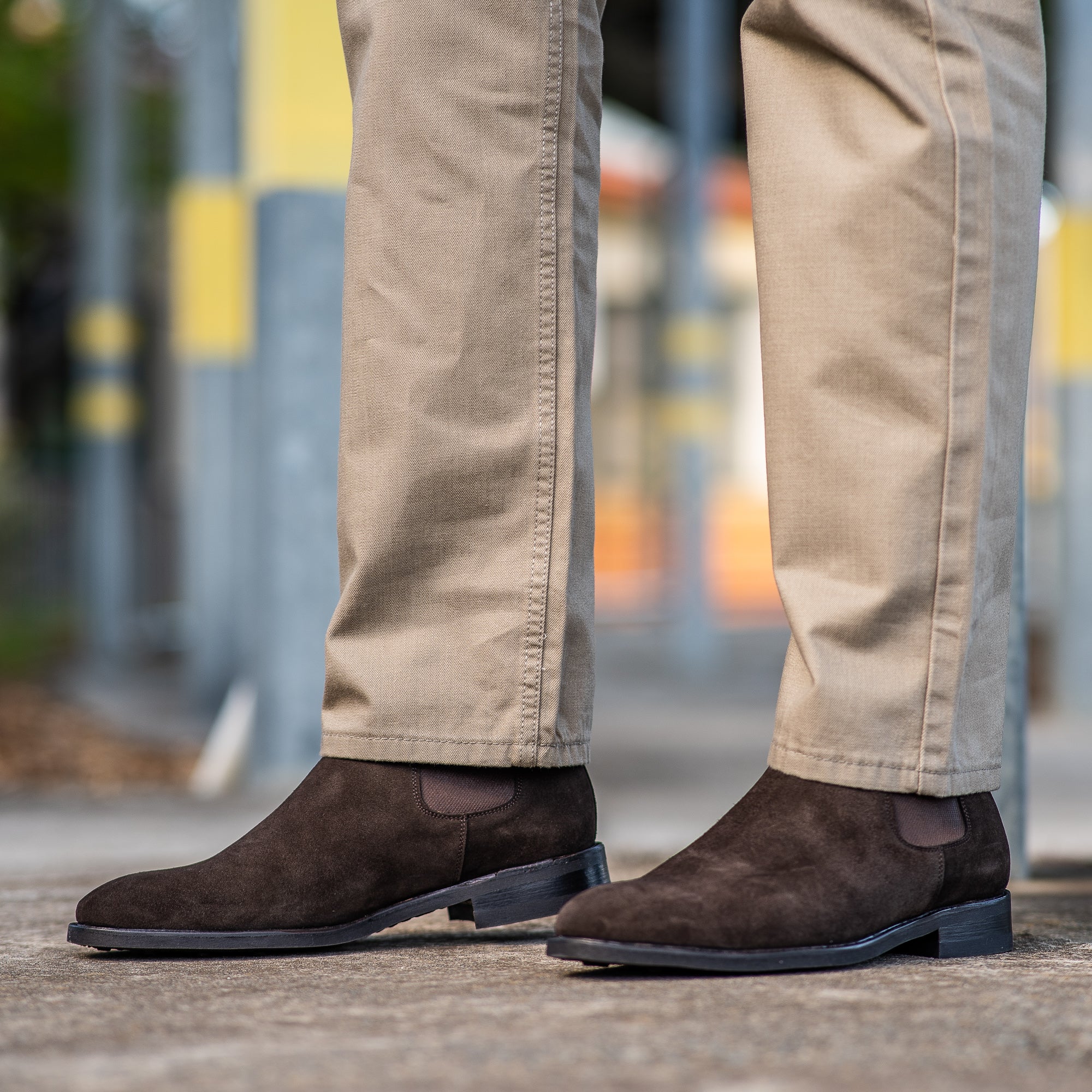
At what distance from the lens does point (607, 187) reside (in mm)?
11406

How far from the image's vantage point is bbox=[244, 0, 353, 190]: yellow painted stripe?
3.02 meters

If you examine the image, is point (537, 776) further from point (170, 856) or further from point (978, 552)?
point (170, 856)

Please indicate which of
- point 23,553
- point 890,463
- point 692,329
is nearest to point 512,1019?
point 890,463

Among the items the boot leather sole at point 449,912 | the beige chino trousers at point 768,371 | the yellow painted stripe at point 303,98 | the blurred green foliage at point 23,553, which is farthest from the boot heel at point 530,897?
the blurred green foliage at point 23,553

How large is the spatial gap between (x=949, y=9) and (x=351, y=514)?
2.01 ft

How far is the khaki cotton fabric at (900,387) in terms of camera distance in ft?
3.89

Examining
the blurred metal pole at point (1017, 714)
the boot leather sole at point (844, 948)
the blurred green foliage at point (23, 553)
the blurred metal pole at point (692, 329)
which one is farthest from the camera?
the blurred green foliage at point (23, 553)

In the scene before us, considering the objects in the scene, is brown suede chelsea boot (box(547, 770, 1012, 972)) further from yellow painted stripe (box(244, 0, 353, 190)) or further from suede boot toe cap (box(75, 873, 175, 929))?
yellow painted stripe (box(244, 0, 353, 190))

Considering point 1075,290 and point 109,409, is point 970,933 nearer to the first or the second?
point 1075,290

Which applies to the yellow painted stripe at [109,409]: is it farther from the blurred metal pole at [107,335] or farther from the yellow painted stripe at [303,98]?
the yellow painted stripe at [303,98]

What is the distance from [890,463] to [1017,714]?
0.70 m

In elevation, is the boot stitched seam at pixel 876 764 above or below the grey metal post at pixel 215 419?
below

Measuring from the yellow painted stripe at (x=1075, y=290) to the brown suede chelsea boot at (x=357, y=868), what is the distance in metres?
3.74

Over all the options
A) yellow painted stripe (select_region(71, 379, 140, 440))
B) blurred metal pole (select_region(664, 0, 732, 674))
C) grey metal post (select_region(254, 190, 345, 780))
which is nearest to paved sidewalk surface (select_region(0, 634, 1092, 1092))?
grey metal post (select_region(254, 190, 345, 780))
